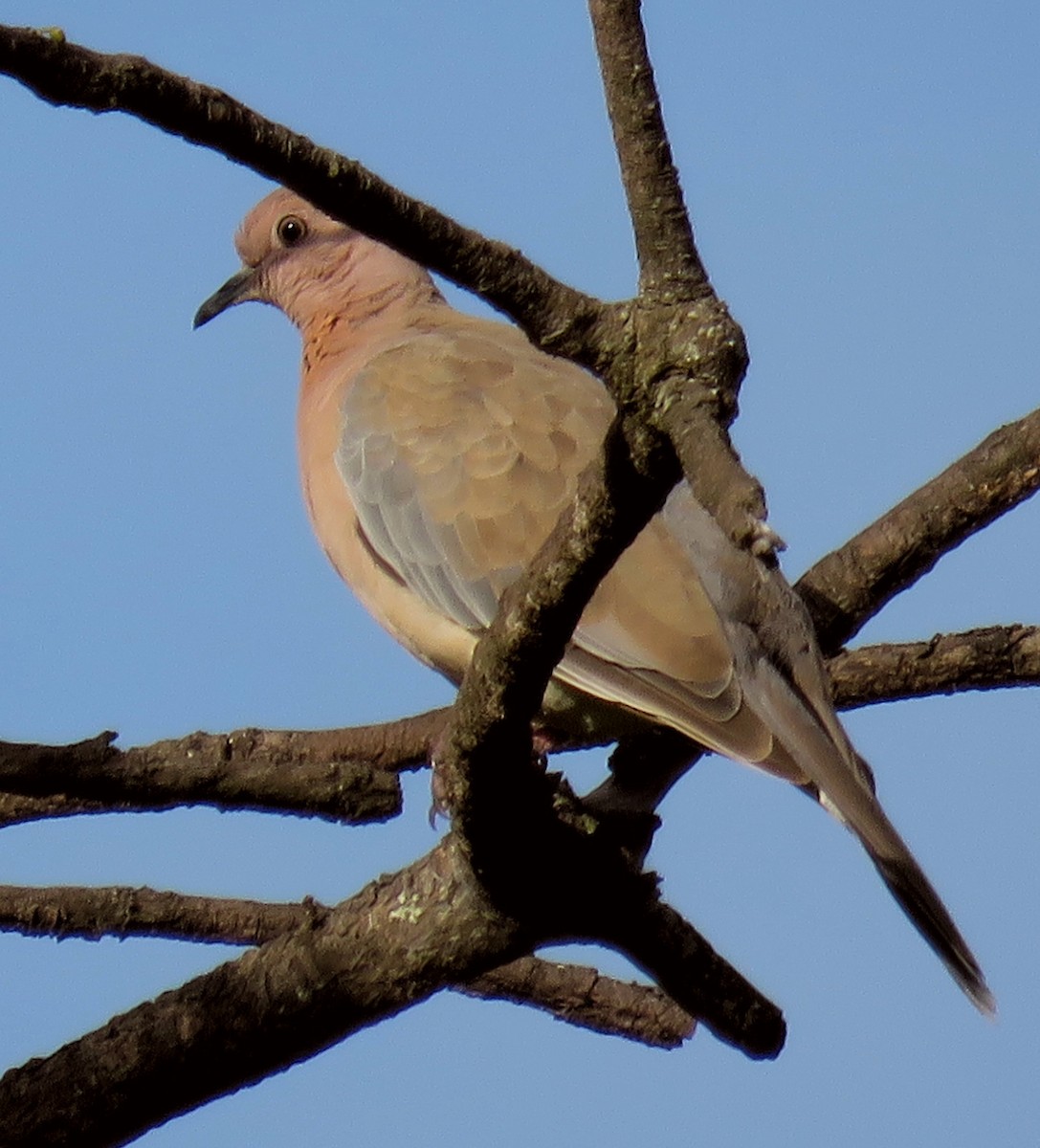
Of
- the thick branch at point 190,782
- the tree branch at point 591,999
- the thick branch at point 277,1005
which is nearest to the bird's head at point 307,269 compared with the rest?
the tree branch at point 591,999

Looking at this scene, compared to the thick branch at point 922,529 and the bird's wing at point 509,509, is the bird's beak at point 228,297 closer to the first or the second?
the bird's wing at point 509,509

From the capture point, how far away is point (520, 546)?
4.48m

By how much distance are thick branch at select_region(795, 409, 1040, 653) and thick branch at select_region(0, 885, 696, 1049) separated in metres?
0.87

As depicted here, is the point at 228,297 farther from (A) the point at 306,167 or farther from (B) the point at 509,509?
(A) the point at 306,167

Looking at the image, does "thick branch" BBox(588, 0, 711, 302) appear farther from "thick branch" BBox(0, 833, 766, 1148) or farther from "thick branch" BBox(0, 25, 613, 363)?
"thick branch" BBox(0, 833, 766, 1148)

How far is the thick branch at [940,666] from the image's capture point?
162 inches

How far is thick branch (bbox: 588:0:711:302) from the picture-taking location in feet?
7.40

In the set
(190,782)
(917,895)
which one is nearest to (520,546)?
(190,782)

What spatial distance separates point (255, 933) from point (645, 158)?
2.36 metres

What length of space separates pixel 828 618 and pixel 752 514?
7.71 feet

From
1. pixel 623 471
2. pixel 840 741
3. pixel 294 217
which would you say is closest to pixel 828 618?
pixel 840 741

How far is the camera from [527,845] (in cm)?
303

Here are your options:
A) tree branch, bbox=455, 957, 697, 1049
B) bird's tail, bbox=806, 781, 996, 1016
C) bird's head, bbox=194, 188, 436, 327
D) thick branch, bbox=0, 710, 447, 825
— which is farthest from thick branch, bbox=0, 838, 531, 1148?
bird's head, bbox=194, 188, 436, 327

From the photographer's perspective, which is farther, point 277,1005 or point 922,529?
point 922,529
